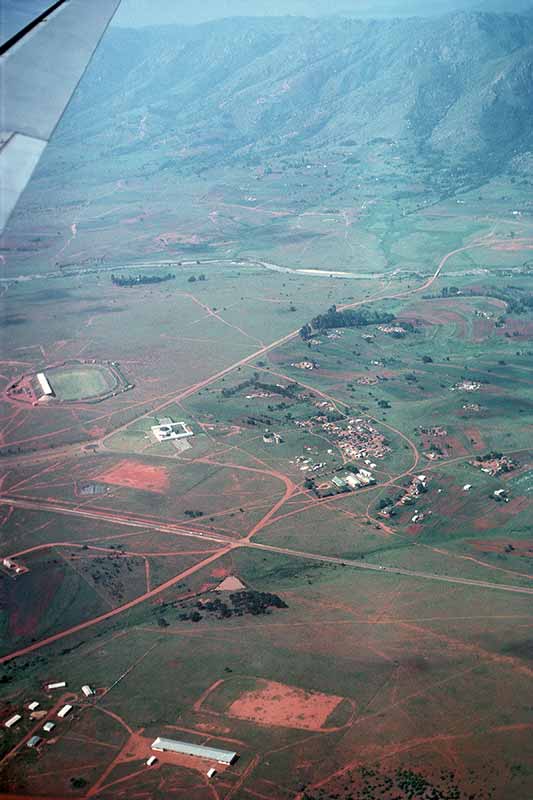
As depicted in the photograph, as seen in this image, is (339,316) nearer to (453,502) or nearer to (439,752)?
(453,502)

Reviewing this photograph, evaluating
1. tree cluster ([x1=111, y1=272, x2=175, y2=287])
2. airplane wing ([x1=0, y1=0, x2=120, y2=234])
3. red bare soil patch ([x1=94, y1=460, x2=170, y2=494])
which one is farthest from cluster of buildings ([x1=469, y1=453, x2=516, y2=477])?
tree cluster ([x1=111, y1=272, x2=175, y2=287])

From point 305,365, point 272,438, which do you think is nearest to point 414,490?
point 272,438

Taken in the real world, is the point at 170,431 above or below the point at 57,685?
below

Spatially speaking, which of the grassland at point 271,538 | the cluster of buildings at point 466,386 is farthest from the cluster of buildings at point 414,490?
the cluster of buildings at point 466,386

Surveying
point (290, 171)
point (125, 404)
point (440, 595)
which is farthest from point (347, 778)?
point (290, 171)

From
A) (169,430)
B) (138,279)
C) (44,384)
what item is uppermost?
(44,384)

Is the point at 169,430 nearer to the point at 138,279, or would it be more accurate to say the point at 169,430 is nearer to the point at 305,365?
the point at 305,365

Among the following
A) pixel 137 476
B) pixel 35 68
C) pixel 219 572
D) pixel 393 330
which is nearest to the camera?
pixel 35 68
